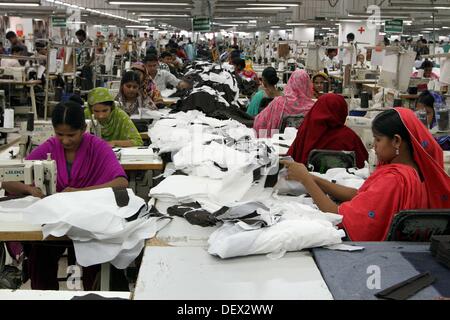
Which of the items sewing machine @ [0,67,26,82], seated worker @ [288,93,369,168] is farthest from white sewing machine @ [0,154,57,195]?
sewing machine @ [0,67,26,82]

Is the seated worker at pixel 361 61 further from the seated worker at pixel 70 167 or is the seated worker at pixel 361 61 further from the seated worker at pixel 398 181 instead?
the seated worker at pixel 398 181

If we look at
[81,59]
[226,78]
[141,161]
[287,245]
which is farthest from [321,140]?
[81,59]

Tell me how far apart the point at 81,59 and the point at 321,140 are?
11.5 meters

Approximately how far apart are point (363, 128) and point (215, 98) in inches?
70.7

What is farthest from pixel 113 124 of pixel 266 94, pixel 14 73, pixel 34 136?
pixel 14 73

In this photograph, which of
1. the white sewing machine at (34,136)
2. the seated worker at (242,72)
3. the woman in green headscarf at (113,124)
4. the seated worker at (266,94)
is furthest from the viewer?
the seated worker at (242,72)

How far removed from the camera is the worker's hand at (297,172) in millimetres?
2859

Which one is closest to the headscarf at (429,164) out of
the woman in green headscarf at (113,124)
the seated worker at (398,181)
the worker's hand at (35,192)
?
the seated worker at (398,181)

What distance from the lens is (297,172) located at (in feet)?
9.45

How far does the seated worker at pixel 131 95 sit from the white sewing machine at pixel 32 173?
2.76m

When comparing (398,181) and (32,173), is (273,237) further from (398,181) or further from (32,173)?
(32,173)

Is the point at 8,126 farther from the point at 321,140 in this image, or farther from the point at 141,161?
the point at 321,140

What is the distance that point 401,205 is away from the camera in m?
2.41

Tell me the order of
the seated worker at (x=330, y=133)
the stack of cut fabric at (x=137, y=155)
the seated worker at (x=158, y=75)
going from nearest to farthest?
the seated worker at (x=330, y=133) < the stack of cut fabric at (x=137, y=155) < the seated worker at (x=158, y=75)
